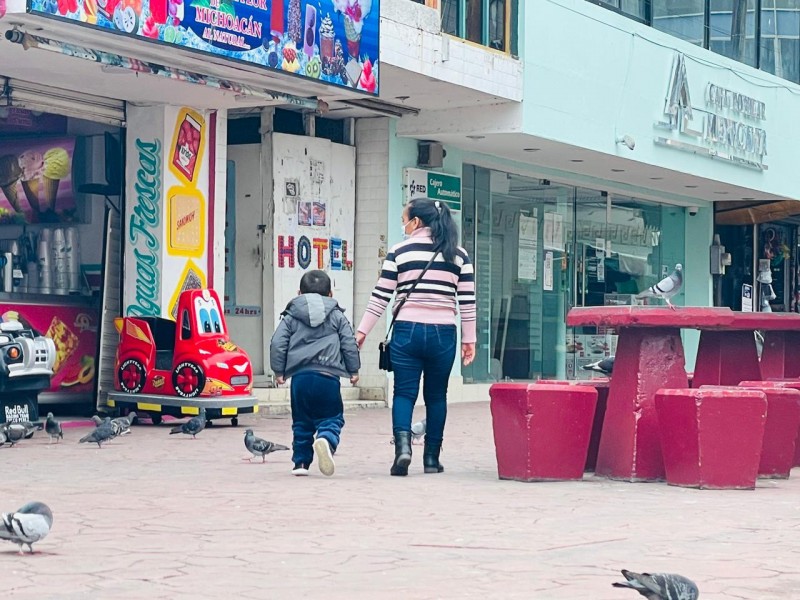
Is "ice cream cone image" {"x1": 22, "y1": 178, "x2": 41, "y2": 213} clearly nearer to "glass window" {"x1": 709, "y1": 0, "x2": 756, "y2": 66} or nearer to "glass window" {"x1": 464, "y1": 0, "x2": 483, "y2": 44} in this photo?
"glass window" {"x1": 464, "y1": 0, "x2": 483, "y2": 44}

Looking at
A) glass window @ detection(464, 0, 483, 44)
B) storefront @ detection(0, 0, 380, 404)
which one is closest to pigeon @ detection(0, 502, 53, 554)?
storefront @ detection(0, 0, 380, 404)

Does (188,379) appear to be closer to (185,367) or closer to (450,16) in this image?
(185,367)

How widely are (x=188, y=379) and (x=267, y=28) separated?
11.1ft

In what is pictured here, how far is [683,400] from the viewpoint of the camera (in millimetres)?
8906

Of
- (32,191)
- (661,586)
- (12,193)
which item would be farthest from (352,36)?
(661,586)

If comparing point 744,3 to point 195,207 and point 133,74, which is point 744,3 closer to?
point 195,207

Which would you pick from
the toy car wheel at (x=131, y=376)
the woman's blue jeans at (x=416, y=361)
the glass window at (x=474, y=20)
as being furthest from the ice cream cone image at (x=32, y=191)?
the woman's blue jeans at (x=416, y=361)

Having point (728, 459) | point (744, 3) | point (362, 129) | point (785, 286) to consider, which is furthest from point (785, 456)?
point (785, 286)

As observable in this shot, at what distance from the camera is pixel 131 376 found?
14.1 metres

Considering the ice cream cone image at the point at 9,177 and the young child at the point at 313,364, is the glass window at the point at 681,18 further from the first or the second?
the young child at the point at 313,364

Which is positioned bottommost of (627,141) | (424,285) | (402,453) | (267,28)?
(402,453)

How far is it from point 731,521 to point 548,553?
158cm

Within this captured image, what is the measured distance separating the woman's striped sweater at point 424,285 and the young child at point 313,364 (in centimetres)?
22

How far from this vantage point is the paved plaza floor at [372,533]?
557cm
